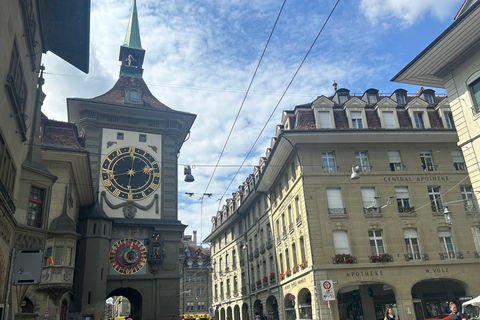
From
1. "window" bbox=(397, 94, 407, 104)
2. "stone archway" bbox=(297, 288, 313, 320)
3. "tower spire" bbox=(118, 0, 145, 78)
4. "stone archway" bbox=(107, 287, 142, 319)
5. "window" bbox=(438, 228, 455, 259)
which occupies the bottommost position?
"stone archway" bbox=(297, 288, 313, 320)

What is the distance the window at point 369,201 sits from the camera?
27.8 metres

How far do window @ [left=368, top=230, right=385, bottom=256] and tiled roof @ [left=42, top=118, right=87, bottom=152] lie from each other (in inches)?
711

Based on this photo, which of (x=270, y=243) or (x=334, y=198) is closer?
(x=334, y=198)

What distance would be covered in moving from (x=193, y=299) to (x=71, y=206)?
53618 millimetres

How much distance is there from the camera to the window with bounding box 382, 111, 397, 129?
29766mm

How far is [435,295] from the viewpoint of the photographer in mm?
28938

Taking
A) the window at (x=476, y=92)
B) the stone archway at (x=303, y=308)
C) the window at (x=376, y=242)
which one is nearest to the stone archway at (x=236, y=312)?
the stone archway at (x=303, y=308)

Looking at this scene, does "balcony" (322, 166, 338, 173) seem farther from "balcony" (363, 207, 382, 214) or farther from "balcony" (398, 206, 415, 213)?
"balcony" (398, 206, 415, 213)

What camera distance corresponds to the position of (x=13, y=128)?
13102 mm

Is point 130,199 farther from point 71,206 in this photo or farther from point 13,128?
point 13,128

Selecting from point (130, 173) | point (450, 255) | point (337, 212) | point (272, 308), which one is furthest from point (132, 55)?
point (450, 255)

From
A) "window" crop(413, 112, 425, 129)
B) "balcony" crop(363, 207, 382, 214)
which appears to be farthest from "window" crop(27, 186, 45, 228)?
"window" crop(413, 112, 425, 129)

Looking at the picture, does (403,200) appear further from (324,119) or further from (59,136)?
(59,136)

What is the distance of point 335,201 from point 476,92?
12.8m
